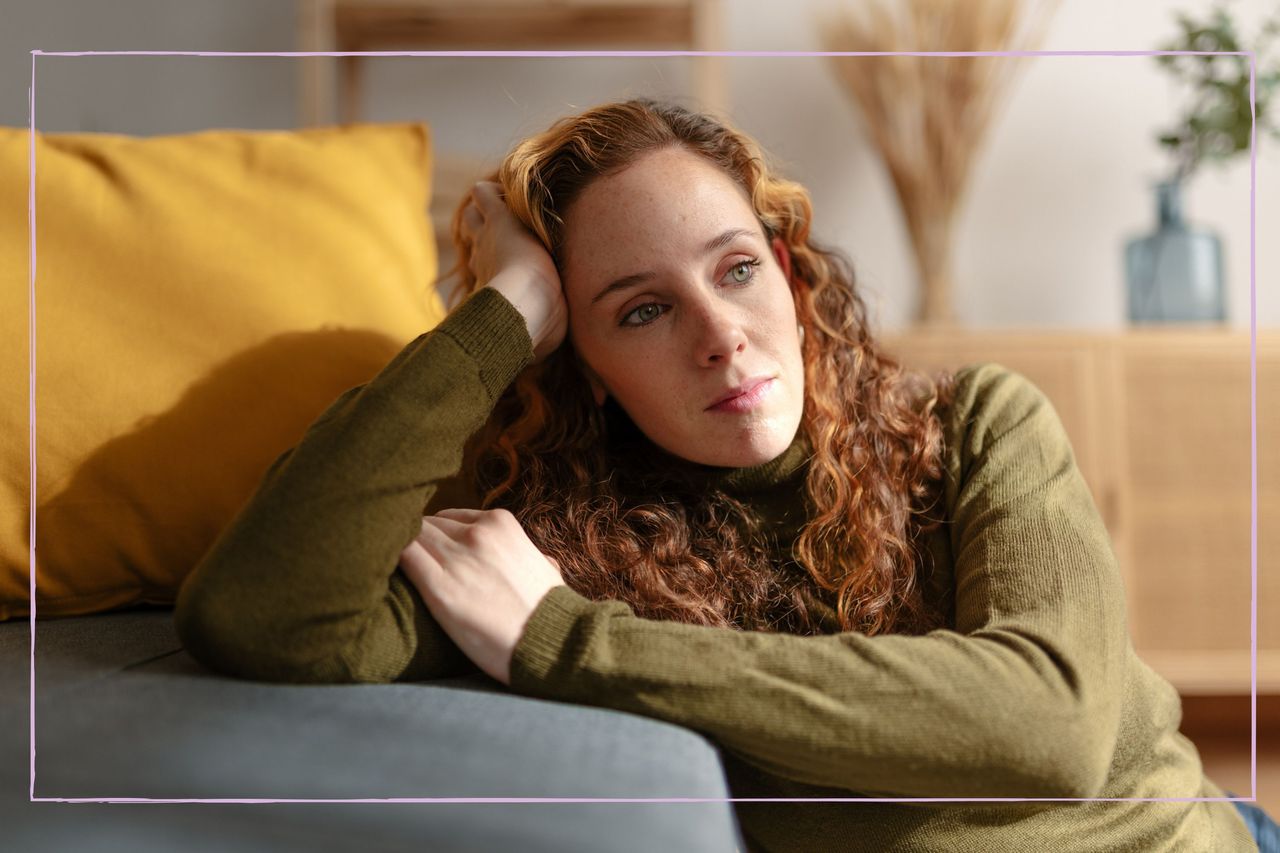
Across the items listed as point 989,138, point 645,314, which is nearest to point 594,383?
point 645,314

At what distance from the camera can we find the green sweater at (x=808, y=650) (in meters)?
0.66

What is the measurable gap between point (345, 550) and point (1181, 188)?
1677 millimetres

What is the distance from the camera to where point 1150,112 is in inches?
79.9

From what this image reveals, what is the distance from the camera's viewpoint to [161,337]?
3.13 feet

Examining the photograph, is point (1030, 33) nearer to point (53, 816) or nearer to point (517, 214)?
point (517, 214)

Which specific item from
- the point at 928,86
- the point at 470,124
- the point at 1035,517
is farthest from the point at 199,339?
the point at 928,86

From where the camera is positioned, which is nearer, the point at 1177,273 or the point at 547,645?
the point at 547,645

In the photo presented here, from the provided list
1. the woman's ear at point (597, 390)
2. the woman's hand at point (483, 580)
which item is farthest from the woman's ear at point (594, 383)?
the woman's hand at point (483, 580)

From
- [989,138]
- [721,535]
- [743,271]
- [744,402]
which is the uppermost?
[989,138]

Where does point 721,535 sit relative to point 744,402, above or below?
below

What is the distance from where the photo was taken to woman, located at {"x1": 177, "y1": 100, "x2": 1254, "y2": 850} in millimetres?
671

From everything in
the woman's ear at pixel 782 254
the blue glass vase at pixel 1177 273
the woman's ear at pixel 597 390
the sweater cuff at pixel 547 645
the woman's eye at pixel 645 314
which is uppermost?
the blue glass vase at pixel 1177 273

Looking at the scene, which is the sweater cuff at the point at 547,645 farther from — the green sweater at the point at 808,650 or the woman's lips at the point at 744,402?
the woman's lips at the point at 744,402

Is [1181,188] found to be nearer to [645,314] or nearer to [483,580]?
[645,314]
